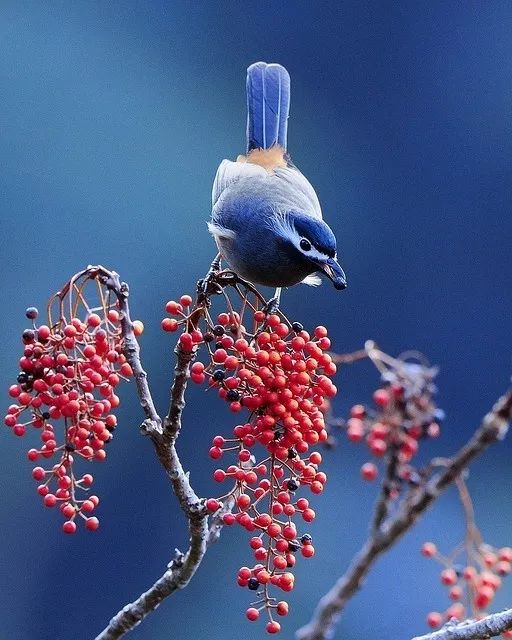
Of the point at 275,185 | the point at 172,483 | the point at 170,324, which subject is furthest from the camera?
the point at 275,185

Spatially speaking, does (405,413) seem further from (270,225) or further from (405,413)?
(270,225)

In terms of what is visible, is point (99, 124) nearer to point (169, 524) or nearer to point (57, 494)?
point (169, 524)

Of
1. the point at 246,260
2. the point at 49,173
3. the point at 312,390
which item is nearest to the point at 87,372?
the point at 312,390

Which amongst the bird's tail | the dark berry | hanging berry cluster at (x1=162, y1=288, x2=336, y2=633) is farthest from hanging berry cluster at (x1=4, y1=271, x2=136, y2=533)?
the bird's tail

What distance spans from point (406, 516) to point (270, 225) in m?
1.85

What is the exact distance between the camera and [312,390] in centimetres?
240

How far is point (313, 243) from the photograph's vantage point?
3.10 metres

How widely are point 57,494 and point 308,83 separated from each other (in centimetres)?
605

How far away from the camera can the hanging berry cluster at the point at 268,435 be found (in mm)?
2217

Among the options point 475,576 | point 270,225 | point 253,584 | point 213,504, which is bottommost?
point 253,584

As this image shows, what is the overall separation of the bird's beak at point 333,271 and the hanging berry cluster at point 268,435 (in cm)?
46

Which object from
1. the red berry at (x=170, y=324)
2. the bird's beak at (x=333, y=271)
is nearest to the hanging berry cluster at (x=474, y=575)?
the bird's beak at (x=333, y=271)

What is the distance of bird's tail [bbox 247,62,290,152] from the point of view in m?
4.26

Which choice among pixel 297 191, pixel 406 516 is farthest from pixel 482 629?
pixel 297 191
